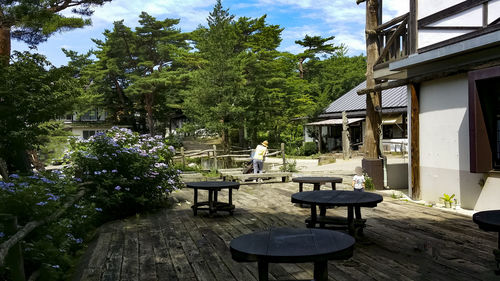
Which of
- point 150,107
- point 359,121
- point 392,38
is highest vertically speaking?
point 150,107

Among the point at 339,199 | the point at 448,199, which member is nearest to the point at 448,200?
the point at 448,199

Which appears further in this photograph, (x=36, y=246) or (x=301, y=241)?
(x=36, y=246)

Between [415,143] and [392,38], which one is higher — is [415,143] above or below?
below

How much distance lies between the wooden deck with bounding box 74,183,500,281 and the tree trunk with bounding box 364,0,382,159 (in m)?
3.81

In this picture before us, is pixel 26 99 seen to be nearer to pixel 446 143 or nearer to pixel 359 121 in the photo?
pixel 446 143

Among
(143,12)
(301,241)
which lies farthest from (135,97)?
(301,241)

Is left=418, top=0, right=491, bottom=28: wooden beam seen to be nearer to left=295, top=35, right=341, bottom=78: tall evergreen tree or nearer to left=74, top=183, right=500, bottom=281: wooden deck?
left=74, top=183, right=500, bottom=281: wooden deck

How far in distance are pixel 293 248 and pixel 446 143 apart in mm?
7018

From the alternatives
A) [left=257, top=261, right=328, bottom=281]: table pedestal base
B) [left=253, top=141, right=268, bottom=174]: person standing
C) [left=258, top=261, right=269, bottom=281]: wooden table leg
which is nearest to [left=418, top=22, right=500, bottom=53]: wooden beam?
[left=253, top=141, right=268, bottom=174]: person standing

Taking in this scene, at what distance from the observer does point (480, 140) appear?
7.58m

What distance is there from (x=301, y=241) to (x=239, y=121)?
25.1 m

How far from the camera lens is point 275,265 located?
181 inches

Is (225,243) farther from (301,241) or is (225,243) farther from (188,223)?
(301,241)

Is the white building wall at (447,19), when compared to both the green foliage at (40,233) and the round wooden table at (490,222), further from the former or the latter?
the green foliage at (40,233)
